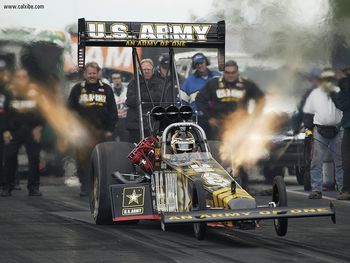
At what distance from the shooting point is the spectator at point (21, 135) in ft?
56.9

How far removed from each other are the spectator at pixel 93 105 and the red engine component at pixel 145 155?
4.71 meters

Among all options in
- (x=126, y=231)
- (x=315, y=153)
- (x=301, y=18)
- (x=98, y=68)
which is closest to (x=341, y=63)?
(x=301, y=18)

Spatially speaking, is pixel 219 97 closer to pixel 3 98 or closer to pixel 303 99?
pixel 303 99

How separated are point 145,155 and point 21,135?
492cm

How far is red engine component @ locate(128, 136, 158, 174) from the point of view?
12945 mm

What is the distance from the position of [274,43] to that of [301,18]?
0.61 m

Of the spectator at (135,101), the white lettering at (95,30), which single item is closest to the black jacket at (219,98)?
the spectator at (135,101)

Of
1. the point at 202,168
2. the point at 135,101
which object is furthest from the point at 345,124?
the point at 202,168

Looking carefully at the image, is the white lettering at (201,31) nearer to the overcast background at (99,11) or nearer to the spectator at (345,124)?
the spectator at (345,124)

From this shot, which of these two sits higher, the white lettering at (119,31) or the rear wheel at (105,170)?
the white lettering at (119,31)

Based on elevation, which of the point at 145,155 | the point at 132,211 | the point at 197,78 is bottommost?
the point at 132,211

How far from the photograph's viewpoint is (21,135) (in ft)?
57.6

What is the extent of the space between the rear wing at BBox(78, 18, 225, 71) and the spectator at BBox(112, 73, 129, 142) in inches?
210

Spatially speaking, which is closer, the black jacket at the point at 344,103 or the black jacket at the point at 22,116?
the black jacket at the point at 344,103
